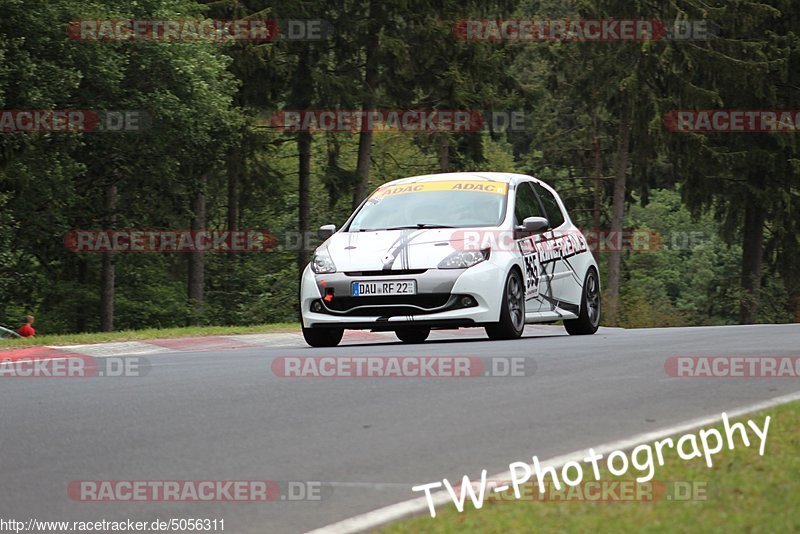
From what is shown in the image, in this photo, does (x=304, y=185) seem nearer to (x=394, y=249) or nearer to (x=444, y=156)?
(x=444, y=156)

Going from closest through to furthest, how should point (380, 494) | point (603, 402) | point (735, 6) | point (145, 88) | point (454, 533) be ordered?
1. point (454, 533)
2. point (380, 494)
3. point (603, 402)
4. point (145, 88)
5. point (735, 6)

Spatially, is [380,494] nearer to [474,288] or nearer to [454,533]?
[454,533]

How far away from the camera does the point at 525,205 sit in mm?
15648

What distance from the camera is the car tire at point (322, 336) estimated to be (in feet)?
47.3

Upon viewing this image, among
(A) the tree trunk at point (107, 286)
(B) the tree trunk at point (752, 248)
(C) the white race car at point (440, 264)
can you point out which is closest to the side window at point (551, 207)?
(C) the white race car at point (440, 264)

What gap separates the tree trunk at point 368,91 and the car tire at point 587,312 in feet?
68.9

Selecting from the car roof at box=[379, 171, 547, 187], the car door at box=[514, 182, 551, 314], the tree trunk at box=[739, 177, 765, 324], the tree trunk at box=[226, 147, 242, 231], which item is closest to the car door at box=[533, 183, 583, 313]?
Answer: the car door at box=[514, 182, 551, 314]

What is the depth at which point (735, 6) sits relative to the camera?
38.8m

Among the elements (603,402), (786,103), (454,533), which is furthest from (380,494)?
(786,103)

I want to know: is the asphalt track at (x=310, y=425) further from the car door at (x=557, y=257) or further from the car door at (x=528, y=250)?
the car door at (x=557, y=257)

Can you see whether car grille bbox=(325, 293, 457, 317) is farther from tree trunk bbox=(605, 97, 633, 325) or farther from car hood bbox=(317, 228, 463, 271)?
tree trunk bbox=(605, 97, 633, 325)

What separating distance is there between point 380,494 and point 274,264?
4485 cm

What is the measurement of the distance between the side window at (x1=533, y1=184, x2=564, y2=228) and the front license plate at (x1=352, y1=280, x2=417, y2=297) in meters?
3.05

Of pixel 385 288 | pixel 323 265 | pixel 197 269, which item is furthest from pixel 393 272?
pixel 197 269
